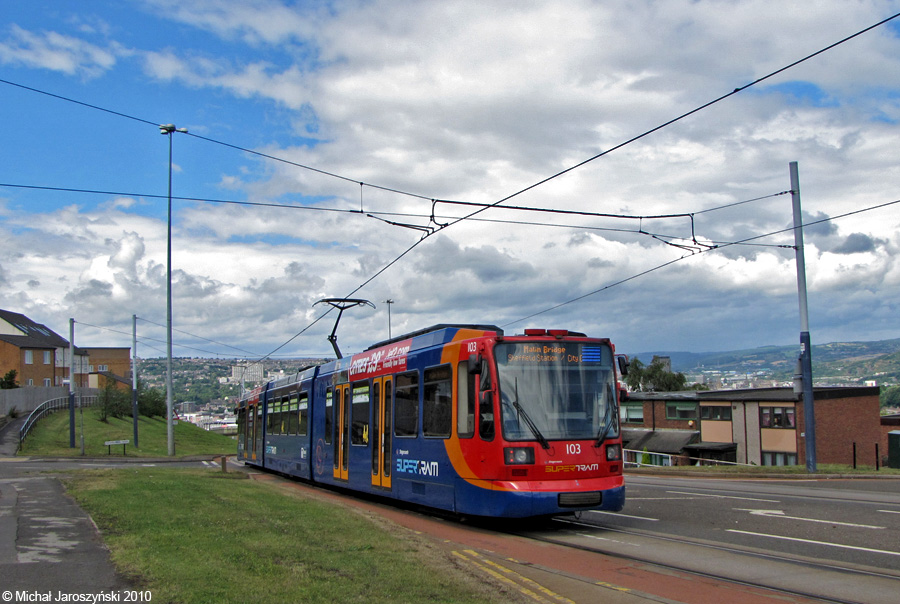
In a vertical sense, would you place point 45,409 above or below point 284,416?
below

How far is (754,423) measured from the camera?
4450cm

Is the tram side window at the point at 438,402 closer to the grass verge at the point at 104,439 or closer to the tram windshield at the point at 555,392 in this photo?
the tram windshield at the point at 555,392

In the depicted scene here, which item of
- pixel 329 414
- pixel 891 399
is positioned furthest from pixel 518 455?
pixel 891 399

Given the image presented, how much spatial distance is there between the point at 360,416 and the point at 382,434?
155 cm

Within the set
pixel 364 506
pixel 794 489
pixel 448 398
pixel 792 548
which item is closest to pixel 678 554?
pixel 792 548

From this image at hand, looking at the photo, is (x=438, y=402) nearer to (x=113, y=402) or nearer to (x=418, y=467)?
(x=418, y=467)

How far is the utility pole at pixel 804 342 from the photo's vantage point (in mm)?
23047

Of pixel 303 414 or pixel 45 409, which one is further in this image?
pixel 45 409

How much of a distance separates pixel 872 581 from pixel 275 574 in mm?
6136

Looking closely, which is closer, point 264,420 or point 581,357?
point 581,357

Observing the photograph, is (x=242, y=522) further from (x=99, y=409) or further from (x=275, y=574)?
(x=99, y=409)

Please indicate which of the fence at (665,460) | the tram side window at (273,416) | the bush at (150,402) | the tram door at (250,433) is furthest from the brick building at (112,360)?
the tram side window at (273,416)

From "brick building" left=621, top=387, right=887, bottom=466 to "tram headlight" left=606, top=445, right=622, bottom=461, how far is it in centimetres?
3257

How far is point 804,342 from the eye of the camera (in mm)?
23422
